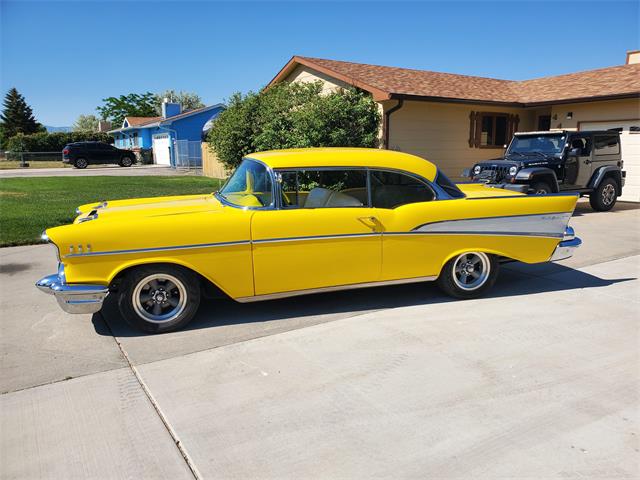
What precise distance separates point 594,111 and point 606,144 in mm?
3206

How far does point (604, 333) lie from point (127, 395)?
13.2 feet

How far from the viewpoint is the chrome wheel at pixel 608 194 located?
11367 millimetres

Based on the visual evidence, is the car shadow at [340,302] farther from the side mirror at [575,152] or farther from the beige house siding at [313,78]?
the beige house siding at [313,78]

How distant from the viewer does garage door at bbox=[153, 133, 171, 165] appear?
116 feet

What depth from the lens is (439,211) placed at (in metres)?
4.76

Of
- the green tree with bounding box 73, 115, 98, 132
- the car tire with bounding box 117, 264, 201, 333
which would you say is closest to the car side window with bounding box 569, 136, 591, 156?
the car tire with bounding box 117, 264, 201, 333

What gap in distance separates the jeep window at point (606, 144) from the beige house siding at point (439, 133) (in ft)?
13.3

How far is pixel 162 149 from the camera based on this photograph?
3650cm

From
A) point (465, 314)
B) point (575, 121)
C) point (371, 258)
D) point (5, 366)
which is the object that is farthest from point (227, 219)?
point (575, 121)

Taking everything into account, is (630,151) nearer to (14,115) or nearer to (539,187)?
(539,187)

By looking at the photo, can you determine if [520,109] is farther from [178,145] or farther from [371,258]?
[178,145]

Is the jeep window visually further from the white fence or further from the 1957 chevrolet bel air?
the white fence

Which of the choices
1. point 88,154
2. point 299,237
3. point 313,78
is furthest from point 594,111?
point 88,154

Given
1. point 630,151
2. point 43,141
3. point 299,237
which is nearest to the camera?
point 299,237
